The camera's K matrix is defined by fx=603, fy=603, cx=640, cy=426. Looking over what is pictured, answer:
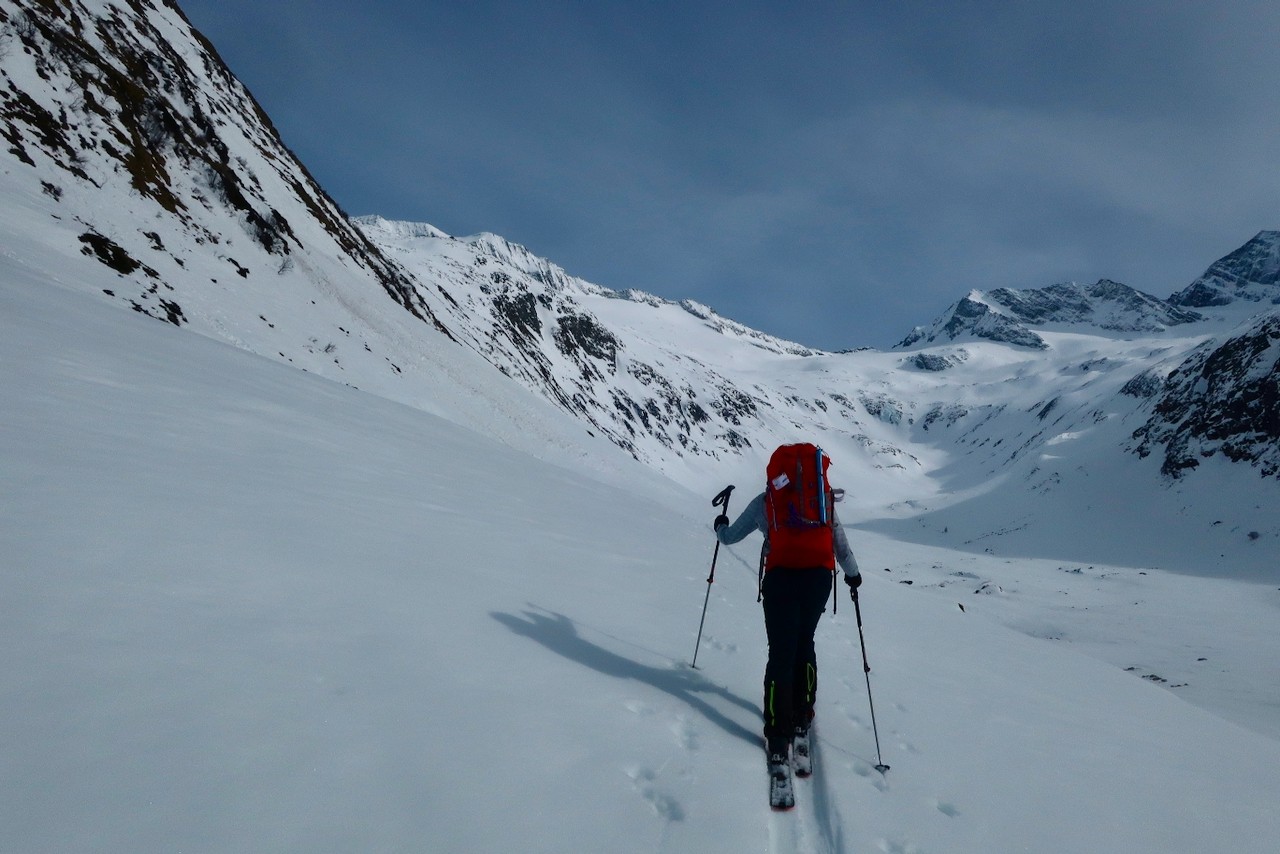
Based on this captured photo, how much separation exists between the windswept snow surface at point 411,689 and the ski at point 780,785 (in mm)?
93

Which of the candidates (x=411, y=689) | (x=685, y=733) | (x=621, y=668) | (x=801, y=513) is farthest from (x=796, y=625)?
(x=411, y=689)

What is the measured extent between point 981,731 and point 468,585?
5.37 meters

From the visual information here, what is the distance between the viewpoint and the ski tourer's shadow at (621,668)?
5211 millimetres

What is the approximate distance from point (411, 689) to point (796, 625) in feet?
10.1

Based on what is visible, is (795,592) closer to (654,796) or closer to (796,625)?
(796,625)

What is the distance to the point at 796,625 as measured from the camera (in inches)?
203

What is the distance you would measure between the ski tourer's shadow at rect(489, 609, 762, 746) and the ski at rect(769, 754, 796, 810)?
1.84ft

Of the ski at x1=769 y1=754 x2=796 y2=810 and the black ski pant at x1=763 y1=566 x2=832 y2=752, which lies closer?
the ski at x1=769 y1=754 x2=796 y2=810

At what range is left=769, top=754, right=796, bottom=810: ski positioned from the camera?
4.04m

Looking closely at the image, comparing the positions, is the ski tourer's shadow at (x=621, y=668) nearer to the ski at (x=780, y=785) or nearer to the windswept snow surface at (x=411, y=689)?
the windswept snow surface at (x=411, y=689)

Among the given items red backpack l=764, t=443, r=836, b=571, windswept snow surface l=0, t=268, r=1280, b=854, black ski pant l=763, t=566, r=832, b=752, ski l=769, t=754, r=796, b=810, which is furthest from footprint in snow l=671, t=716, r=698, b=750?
red backpack l=764, t=443, r=836, b=571

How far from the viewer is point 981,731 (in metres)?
6.07

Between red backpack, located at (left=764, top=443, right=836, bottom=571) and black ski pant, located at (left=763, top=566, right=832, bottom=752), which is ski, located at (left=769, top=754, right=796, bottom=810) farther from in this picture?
red backpack, located at (left=764, top=443, right=836, bottom=571)

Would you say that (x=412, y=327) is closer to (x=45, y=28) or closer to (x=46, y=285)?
(x=45, y=28)
